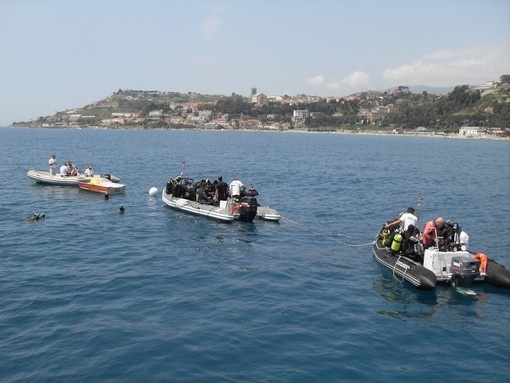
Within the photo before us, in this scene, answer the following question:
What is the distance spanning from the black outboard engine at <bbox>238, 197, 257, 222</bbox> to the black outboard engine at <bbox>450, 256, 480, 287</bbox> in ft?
38.8

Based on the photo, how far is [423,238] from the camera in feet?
62.8

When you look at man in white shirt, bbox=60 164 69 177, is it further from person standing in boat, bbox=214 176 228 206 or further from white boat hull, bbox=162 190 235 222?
person standing in boat, bbox=214 176 228 206

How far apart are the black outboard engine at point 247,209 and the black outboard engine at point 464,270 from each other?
38.8 feet

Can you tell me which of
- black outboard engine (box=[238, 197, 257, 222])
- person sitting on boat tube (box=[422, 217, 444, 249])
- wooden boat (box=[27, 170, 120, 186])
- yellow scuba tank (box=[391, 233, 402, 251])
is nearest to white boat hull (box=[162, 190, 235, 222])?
black outboard engine (box=[238, 197, 257, 222])

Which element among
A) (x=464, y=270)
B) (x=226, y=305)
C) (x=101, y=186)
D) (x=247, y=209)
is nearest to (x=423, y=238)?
(x=464, y=270)

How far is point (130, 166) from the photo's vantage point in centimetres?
6144

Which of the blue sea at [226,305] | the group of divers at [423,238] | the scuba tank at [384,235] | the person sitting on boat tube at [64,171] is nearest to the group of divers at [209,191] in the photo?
the blue sea at [226,305]

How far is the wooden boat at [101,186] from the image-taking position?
36.1 metres

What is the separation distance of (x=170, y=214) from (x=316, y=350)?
1889cm

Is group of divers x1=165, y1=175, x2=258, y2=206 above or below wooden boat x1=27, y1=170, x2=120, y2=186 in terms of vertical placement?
above

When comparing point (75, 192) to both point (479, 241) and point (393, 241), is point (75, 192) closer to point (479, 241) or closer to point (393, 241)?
point (393, 241)

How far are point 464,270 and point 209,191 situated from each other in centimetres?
1658

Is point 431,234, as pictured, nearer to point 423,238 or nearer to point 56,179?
point 423,238

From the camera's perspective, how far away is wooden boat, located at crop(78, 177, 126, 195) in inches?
1420
